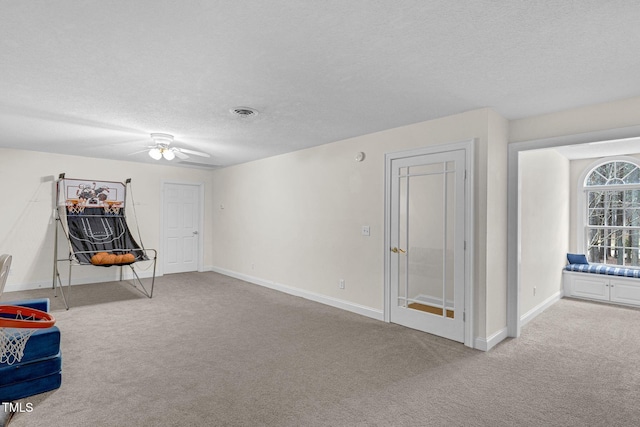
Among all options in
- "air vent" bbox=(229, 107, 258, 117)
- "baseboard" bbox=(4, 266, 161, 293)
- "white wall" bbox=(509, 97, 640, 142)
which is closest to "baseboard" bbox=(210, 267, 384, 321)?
"baseboard" bbox=(4, 266, 161, 293)

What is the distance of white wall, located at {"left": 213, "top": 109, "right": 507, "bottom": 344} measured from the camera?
337 cm

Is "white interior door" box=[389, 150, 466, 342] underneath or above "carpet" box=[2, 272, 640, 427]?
above

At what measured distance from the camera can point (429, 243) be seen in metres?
3.71

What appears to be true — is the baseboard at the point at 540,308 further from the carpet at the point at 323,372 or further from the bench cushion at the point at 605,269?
the bench cushion at the point at 605,269

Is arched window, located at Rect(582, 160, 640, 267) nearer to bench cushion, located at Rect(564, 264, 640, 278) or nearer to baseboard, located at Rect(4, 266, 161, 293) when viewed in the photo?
bench cushion, located at Rect(564, 264, 640, 278)

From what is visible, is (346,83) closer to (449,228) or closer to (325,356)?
(449,228)

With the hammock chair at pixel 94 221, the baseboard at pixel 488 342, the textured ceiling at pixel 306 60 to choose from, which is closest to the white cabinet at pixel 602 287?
the baseboard at pixel 488 342

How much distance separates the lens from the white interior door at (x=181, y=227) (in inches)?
277

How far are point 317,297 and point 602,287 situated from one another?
434cm

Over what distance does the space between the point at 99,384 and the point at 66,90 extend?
7.83ft

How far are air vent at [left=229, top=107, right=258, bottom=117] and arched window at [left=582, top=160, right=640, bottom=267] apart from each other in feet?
18.8

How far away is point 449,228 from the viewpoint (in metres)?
3.55

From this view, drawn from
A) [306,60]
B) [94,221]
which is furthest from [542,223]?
[94,221]

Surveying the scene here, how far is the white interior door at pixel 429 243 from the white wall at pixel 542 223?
102cm
